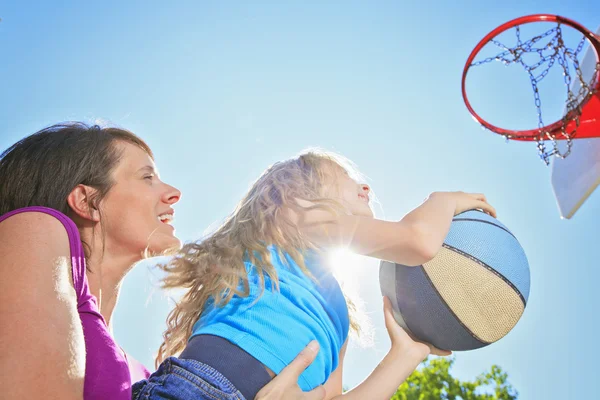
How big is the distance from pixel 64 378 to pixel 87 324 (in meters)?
0.67

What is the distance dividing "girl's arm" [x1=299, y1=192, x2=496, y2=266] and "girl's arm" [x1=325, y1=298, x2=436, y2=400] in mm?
487

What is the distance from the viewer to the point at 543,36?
6395 millimetres

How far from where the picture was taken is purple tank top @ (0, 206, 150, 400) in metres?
2.43

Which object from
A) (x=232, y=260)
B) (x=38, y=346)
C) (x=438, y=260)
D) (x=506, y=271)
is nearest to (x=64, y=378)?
(x=38, y=346)

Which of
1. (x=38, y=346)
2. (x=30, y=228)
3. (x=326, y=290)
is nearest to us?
(x=38, y=346)

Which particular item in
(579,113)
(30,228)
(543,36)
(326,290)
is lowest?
(326,290)

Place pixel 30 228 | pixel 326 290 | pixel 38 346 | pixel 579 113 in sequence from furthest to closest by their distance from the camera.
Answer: pixel 579 113, pixel 326 290, pixel 30 228, pixel 38 346

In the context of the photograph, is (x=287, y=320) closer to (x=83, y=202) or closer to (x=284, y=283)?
(x=284, y=283)

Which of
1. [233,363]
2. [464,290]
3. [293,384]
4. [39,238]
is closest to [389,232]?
[464,290]

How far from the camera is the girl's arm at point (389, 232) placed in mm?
3078

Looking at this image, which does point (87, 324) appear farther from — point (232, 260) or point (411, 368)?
point (411, 368)

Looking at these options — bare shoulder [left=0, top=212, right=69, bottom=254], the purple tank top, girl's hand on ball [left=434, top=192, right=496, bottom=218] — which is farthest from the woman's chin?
girl's hand on ball [left=434, top=192, right=496, bottom=218]

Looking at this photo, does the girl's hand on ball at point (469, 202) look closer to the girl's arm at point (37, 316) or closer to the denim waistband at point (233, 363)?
the denim waistband at point (233, 363)

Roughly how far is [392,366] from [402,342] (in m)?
0.21
